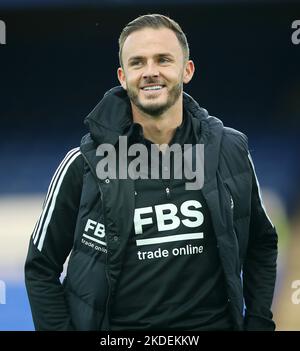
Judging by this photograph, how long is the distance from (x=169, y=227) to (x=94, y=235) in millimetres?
173

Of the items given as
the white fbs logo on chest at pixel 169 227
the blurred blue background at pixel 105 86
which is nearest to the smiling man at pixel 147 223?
the white fbs logo on chest at pixel 169 227

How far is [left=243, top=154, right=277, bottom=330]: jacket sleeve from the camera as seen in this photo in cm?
136

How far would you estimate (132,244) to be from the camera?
1.23 meters

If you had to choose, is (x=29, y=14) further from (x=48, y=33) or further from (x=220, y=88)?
(x=220, y=88)

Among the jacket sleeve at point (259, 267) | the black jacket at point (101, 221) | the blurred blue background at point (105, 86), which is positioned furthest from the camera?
the blurred blue background at point (105, 86)

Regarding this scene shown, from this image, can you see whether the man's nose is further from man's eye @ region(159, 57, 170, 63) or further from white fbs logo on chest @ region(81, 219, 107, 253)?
white fbs logo on chest @ region(81, 219, 107, 253)

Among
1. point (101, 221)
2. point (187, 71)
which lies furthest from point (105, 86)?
point (101, 221)

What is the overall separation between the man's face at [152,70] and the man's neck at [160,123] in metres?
0.02

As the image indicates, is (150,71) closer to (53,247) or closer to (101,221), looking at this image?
(101,221)

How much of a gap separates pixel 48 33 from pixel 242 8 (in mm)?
889

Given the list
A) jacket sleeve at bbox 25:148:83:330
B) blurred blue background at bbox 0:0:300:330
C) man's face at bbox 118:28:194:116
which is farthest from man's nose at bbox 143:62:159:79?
blurred blue background at bbox 0:0:300:330

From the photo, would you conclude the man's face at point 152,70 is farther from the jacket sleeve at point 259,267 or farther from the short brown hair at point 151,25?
the jacket sleeve at point 259,267

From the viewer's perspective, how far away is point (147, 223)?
1.23 metres

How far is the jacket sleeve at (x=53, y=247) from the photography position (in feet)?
4.12
